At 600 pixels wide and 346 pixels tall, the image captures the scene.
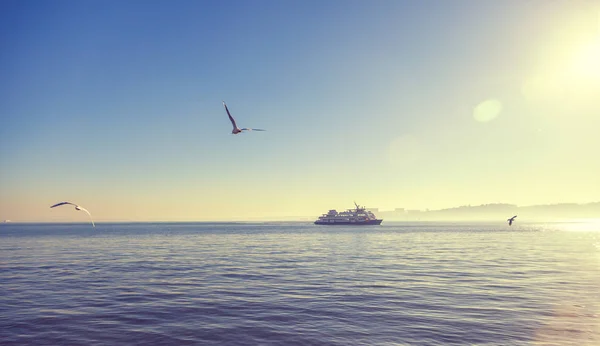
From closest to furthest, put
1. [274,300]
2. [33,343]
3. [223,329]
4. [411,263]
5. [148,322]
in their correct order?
[33,343] → [223,329] → [148,322] → [274,300] → [411,263]

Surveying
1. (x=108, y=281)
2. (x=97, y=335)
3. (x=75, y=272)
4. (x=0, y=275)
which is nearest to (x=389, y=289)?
(x=97, y=335)

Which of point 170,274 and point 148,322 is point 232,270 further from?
point 148,322

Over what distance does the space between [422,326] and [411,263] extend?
23.7 metres

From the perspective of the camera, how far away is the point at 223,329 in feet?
49.8

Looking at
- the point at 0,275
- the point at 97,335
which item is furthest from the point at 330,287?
the point at 0,275

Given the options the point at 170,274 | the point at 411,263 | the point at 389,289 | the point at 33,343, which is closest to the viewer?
the point at 33,343

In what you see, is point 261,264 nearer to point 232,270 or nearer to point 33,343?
point 232,270

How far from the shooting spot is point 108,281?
28.2 meters

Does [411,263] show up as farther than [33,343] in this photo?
Yes

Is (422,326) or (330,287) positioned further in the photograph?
(330,287)

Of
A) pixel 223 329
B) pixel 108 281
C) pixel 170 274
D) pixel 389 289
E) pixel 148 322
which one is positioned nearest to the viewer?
pixel 223 329

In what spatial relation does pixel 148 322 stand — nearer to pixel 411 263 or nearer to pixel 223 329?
pixel 223 329

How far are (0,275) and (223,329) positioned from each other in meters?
29.4

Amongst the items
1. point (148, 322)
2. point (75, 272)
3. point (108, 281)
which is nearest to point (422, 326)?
point (148, 322)
